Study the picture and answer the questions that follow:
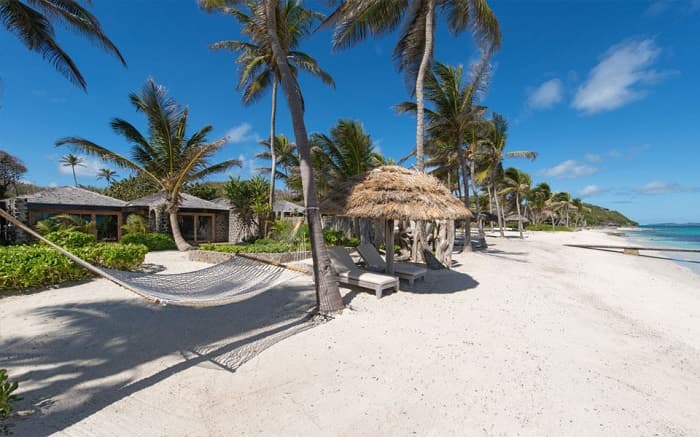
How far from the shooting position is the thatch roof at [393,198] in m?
5.12

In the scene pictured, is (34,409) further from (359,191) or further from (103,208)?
(103,208)

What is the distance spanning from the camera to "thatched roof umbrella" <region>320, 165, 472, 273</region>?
5121 mm

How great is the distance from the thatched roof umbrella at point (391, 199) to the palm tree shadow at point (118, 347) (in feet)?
6.50

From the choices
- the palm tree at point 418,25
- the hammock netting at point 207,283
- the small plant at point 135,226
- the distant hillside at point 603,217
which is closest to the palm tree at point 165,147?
the small plant at point 135,226

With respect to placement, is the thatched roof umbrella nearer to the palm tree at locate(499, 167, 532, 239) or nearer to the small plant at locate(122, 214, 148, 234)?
the small plant at locate(122, 214, 148, 234)

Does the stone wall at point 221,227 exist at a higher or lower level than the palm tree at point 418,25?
lower

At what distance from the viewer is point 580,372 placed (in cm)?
286

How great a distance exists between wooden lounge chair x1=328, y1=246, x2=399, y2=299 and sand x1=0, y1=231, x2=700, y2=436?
0.25m

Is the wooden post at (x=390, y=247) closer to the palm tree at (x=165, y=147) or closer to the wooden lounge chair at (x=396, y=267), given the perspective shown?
the wooden lounge chair at (x=396, y=267)

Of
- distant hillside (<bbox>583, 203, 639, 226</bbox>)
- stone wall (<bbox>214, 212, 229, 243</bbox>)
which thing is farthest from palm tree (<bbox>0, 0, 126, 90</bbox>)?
distant hillside (<bbox>583, 203, 639, 226</bbox>)

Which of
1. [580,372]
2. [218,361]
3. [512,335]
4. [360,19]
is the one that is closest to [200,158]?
[360,19]

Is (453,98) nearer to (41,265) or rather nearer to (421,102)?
(421,102)

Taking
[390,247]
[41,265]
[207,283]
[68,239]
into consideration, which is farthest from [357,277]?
[68,239]

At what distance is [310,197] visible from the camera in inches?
171
